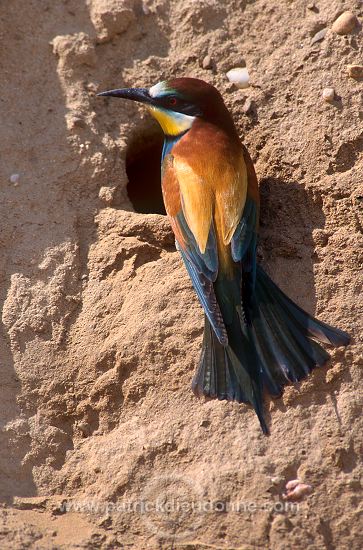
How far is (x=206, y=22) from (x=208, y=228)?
2.88ft

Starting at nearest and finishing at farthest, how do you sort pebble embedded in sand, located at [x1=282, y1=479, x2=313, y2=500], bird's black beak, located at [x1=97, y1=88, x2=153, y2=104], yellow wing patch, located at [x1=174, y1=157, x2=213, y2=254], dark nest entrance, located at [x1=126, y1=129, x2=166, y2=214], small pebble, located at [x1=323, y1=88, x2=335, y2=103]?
pebble embedded in sand, located at [x1=282, y1=479, x2=313, y2=500] < yellow wing patch, located at [x1=174, y1=157, x2=213, y2=254] < small pebble, located at [x1=323, y1=88, x2=335, y2=103] < bird's black beak, located at [x1=97, y1=88, x2=153, y2=104] < dark nest entrance, located at [x1=126, y1=129, x2=166, y2=214]

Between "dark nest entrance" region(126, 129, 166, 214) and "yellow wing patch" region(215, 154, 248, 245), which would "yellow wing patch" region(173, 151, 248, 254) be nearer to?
"yellow wing patch" region(215, 154, 248, 245)

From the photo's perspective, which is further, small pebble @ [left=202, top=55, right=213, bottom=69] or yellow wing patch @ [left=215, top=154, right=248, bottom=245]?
small pebble @ [left=202, top=55, right=213, bottom=69]

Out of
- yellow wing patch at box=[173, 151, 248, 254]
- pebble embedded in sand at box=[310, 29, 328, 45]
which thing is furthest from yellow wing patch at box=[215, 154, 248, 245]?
pebble embedded in sand at box=[310, 29, 328, 45]

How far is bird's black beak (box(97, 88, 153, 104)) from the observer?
303 cm

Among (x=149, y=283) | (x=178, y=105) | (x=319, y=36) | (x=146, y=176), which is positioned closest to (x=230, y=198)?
(x=149, y=283)

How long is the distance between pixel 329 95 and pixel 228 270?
2.29ft

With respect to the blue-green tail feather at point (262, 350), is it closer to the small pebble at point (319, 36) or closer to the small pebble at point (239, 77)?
the small pebble at point (239, 77)

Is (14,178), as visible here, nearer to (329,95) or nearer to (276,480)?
(329,95)

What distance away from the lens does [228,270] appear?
263cm

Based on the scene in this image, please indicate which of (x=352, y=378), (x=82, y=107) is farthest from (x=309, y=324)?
(x=82, y=107)

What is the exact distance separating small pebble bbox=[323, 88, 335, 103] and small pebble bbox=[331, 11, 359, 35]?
230 millimetres

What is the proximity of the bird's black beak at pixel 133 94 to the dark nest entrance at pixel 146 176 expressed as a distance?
248mm

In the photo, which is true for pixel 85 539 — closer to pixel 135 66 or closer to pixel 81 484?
pixel 81 484
